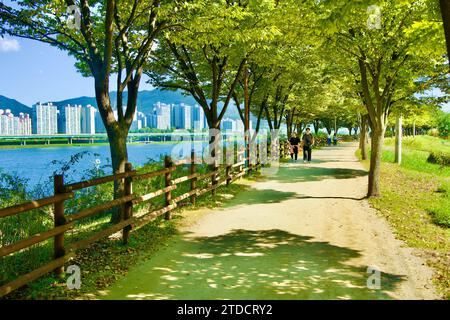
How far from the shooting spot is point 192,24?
10.6 metres

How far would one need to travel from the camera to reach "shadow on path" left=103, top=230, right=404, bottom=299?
5.80m

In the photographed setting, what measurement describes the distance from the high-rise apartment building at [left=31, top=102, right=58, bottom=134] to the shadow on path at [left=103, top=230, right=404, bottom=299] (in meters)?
109

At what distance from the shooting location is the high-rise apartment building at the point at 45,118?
349 ft

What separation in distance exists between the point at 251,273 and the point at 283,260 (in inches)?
38.4

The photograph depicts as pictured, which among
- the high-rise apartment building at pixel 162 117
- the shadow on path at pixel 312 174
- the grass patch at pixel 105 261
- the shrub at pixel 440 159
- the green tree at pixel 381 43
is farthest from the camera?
the high-rise apartment building at pixel 162 117

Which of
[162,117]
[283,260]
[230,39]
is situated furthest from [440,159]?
[162,117]

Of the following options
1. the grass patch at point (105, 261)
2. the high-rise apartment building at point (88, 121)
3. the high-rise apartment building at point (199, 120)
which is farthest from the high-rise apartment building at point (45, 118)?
the grass patch at point (105, 261)

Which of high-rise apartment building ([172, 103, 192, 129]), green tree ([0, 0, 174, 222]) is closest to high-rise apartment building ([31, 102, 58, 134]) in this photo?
high-rise apartment building ([172, 103, 192, 129])

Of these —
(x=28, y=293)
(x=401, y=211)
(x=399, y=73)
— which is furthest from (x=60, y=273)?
(x=399, y=73)

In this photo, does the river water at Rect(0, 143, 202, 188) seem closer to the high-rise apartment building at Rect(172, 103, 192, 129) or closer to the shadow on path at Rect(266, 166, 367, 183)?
the shadow on path at Rect(266, 166, 367, 183)

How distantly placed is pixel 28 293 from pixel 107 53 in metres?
5.90

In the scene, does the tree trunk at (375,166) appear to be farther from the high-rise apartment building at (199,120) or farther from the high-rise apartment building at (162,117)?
the high-rise apartment building at (162,117)

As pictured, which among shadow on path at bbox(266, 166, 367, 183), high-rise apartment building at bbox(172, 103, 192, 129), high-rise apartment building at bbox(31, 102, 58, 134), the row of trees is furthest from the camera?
high-rise apartment building at bbox(31, 102, 58, 134)

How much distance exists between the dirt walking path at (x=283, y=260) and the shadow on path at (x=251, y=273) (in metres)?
0.02
